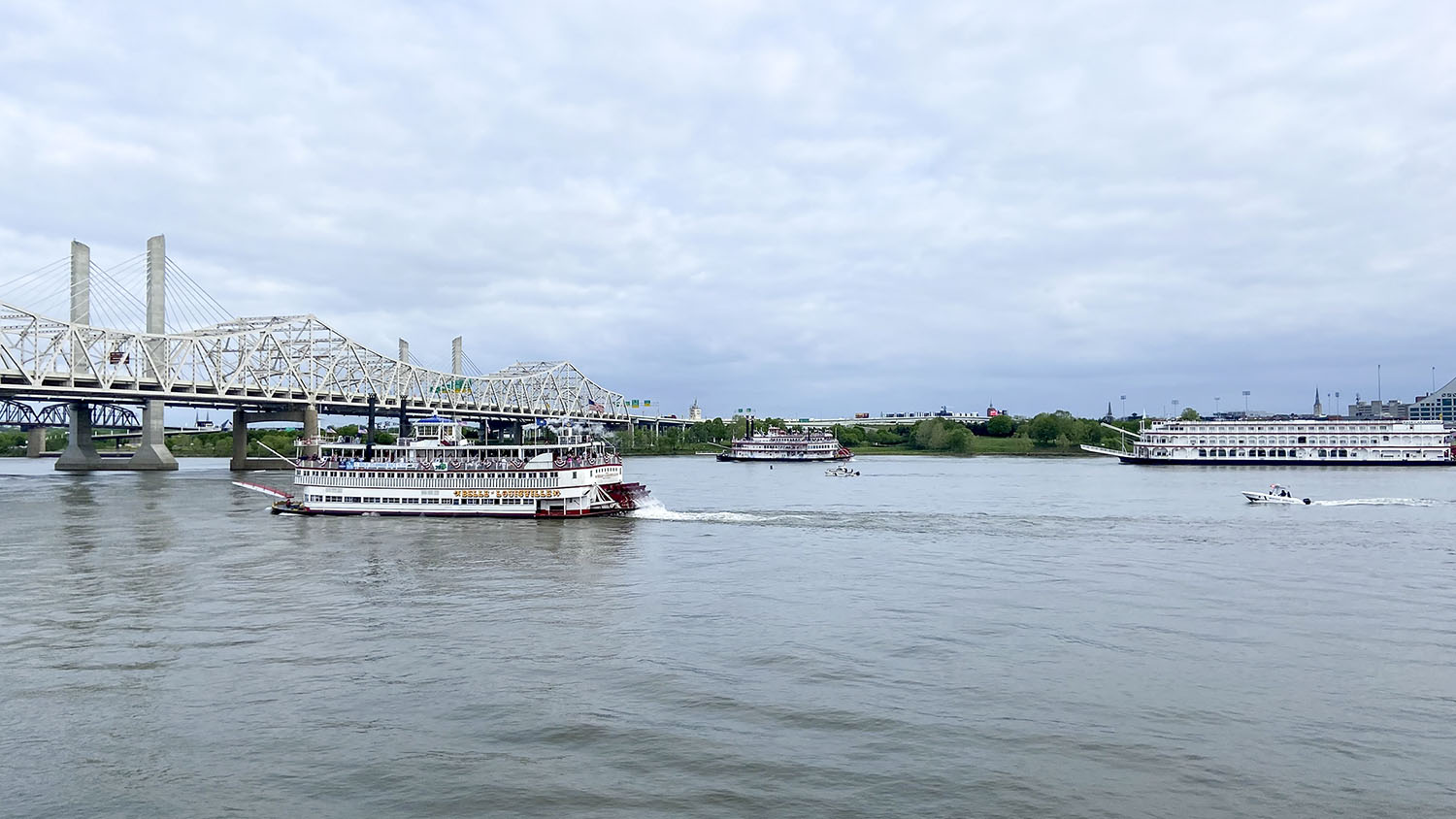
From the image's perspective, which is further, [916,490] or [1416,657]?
[916,490]

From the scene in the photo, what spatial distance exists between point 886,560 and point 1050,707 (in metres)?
24.3

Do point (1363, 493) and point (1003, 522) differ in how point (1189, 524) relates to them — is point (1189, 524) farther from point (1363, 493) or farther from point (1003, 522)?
point (1363, 493)

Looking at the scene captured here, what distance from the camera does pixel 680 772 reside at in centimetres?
1920

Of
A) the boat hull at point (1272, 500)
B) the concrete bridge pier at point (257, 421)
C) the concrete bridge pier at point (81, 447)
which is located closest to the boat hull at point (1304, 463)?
the boat hull at point (1272, 500)

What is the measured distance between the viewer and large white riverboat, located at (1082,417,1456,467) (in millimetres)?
158500

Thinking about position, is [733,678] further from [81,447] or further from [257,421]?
[81,447]

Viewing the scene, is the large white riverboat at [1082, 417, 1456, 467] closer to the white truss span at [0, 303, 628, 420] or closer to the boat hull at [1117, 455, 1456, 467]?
the boat hull at [1117, 455, 1456, 467]

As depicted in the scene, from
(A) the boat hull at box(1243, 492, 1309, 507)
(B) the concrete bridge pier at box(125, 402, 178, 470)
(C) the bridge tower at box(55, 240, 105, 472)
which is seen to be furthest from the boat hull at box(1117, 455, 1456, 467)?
(C) the bridge tower at box(55, 240, 105, 472)

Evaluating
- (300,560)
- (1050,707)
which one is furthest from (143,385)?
(1050,707)

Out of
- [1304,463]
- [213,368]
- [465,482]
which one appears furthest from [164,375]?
[1304,463]

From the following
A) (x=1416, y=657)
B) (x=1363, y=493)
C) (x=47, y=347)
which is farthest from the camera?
(x=47, y=347)

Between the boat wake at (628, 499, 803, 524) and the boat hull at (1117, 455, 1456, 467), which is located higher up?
the boat hull at (1117, 455, 1456, 467)

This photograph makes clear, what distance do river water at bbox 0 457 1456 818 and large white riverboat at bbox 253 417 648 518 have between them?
14225 millimetres

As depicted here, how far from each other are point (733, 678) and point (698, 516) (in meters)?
45.6
